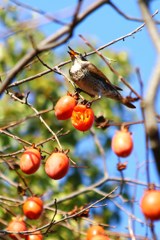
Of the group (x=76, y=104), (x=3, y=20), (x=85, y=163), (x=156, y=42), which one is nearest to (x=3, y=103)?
(x=85, y=163)

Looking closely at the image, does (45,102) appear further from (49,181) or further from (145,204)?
(145,204)

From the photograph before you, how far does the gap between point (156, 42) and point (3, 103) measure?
5.76 m

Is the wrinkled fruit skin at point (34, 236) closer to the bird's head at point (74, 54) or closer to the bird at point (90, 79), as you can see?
the bird's head at point (74, 54)

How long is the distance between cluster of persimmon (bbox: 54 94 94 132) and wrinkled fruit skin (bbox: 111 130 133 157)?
1.45 ft

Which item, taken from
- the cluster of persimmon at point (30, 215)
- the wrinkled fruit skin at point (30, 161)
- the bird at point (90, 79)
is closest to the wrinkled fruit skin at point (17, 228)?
the cluster of persimmon at point (30, 215)

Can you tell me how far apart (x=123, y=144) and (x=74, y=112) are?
21.6 inches

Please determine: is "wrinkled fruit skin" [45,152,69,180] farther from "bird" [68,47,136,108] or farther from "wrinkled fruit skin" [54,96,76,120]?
"bird" [68,47,136,108]

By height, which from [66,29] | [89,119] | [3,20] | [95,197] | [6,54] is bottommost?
[66,29]

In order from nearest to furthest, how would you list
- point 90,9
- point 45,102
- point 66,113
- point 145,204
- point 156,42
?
point 156,42 → point 90,9 → point 145,204 → point 66,113 → point 45,102

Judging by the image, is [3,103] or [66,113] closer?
[66,113]

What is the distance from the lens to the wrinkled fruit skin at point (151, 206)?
7.03ft

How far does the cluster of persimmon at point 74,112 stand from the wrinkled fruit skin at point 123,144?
0.44 meters

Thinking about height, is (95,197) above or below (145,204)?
above

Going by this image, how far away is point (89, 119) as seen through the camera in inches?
133
